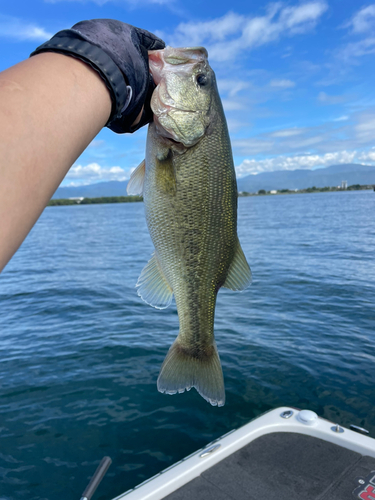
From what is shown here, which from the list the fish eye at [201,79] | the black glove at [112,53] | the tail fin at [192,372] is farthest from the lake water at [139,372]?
the black glove at [112,53]

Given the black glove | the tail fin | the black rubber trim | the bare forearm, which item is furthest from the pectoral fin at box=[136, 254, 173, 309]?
the bare forearm

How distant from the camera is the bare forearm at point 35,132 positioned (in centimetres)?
90

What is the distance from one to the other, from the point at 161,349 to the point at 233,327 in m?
2.96

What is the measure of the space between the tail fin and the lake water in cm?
439

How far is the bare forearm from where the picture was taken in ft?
2.95

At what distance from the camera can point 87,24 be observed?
1.40 meters

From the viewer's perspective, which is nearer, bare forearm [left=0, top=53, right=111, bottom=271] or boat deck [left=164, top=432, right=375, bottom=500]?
bare forearm [left=0, top=53, right=111, bottom=271]

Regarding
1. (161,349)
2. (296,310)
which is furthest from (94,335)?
(296,310)

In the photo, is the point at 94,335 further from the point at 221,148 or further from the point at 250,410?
the point at 221,148

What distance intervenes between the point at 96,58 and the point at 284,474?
16.8 ft

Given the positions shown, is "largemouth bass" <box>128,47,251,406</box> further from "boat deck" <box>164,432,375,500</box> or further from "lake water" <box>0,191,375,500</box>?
"lake water" <box>0,191,375,500</box>

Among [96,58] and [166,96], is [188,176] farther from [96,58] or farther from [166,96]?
[96,58]

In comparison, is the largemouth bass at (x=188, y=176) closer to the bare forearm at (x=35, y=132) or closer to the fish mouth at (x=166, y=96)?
the fish mouth at (x=166, y=96)

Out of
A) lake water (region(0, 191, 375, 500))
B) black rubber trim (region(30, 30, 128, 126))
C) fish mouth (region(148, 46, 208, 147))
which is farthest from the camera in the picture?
lake water (region(0, 191, 375, 500))
